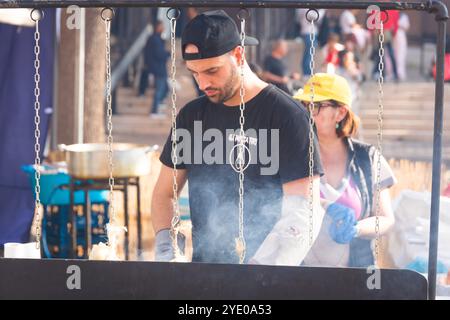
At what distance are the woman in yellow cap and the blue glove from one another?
190 millimetres

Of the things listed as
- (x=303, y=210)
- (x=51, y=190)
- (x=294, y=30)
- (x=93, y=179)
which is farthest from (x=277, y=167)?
(x=294, y=30)

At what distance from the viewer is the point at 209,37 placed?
3.93 metres

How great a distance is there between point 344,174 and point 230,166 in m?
0.81

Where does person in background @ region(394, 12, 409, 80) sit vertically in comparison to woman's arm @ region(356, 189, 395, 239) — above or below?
above

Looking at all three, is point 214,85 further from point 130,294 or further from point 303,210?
point 130,294

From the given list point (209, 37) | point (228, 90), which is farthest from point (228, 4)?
point (228, 90)

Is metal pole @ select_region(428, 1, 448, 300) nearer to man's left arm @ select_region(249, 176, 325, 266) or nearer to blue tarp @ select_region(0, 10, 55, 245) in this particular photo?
man's left arm @ select_region(249, 176, 325, 266)

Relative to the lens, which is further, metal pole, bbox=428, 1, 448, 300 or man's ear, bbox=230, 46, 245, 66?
man's ear, bbox=230, 46, 245, 66

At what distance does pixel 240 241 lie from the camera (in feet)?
12.2

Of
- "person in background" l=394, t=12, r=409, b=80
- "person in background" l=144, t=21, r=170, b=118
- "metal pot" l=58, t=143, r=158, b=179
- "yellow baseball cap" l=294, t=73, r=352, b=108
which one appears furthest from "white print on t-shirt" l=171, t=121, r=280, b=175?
"person in background" l=394, t=12, r=409, b=80

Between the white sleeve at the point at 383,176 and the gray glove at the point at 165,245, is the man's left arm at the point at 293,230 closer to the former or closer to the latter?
the gray glove at the point at 165,245

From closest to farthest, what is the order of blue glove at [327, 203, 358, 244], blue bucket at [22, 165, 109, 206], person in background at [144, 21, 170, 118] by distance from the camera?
blue glove at [327, 203, 358, 244] < blue bucket at [22, 165, 109, 206] < person in background at [144, 21, 170, 118]

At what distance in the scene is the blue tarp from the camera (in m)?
7.16
